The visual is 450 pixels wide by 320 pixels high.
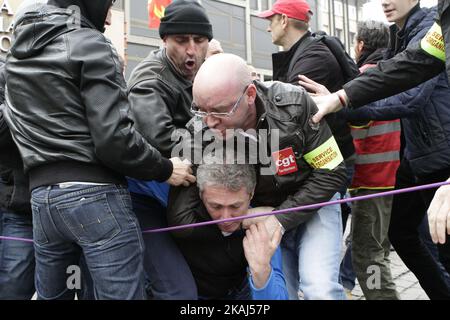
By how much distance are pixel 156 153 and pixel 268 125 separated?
0.51m

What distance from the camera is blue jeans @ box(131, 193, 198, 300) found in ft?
7.33

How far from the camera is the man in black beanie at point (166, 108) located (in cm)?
227

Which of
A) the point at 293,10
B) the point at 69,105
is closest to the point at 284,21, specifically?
the point at 293,10

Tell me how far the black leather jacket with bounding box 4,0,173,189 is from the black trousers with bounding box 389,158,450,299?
1.73 meters

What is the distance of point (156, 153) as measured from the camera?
6.89 feet

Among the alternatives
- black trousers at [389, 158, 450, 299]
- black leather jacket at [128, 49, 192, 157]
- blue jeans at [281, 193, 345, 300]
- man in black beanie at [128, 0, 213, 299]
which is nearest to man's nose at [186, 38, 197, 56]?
man in black beanie at [128, 0, 213, 299]

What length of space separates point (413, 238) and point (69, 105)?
7.32 ft

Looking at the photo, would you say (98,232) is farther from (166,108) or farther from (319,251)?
(319,251)

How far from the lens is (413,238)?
122 inches

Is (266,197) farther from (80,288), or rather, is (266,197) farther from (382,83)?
(80,288)

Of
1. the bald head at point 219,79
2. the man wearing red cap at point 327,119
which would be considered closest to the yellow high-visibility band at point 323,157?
the man wearing red cap at point 327,119
